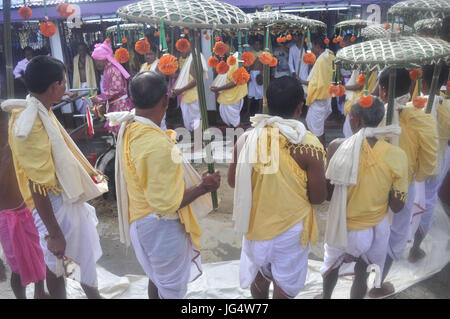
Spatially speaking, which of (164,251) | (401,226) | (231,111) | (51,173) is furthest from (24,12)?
(231,111)

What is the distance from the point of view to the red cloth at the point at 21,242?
2670 millimetres

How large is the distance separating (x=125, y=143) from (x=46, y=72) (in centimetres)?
70

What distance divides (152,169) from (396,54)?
1.55 meters

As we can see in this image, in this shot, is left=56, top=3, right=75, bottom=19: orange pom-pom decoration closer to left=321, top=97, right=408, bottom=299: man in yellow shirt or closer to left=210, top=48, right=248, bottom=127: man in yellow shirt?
left=321, top=97, right=408, bottom=299: man in yellow shirt

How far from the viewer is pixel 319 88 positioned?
6266 mm

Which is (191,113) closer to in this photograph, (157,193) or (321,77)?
(321,77)

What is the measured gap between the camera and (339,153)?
2354 millimetres

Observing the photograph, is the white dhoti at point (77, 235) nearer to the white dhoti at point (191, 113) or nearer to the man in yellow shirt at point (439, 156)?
the man in yellow shirt at point (439, 156)

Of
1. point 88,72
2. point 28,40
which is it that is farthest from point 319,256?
point 28,40

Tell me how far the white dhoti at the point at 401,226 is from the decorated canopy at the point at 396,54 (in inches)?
48.1

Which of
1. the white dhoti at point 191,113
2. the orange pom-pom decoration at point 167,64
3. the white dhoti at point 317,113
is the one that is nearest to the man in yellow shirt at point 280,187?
the orange pom-pom decoration at point 167,64

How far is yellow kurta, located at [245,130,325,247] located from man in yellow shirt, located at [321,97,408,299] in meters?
0.35

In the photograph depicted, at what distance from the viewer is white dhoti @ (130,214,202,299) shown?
2.26 m

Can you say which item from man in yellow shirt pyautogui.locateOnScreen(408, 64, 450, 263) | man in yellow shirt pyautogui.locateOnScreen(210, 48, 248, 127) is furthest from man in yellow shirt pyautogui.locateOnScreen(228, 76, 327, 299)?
man in yellow shirt pyautogui.locateOnScreen(210, 48, 248, 127)
